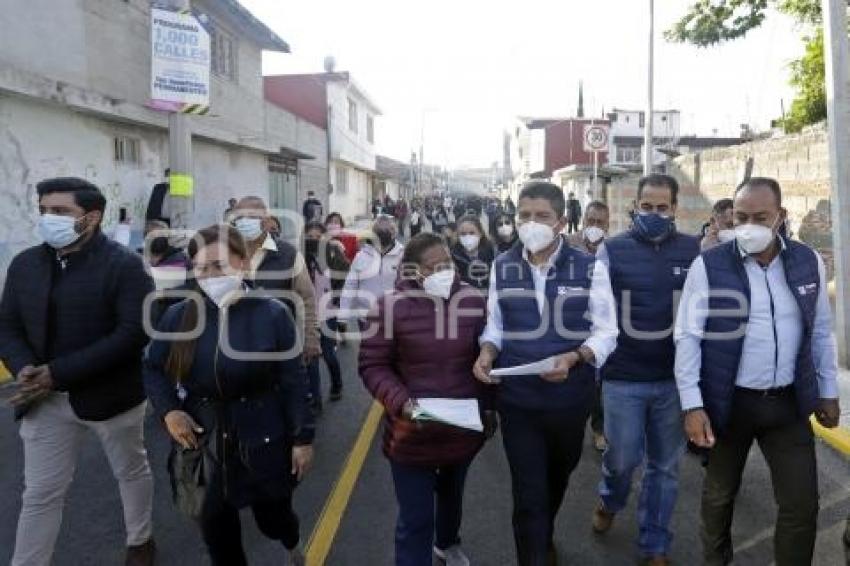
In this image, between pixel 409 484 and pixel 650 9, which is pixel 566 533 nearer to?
pixel 409 484

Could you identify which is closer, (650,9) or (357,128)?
(650,9)

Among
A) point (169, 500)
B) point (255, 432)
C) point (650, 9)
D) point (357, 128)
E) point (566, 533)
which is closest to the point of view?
point (255, 432)

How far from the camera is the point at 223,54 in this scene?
17.7 m

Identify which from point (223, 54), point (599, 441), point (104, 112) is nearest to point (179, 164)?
point (104, 112)

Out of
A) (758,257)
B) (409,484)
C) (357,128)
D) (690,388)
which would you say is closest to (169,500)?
(409,484)

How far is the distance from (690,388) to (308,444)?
1.74 m

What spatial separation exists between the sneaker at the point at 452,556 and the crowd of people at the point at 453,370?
0.01 meters

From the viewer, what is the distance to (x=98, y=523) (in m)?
4.18

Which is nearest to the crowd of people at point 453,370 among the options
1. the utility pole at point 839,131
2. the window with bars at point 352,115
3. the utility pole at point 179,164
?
the utility pole at point 839,131

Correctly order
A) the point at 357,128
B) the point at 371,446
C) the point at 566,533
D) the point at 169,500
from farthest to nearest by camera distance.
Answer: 1. the point at 357,128
2. the point at 371,446
3. the point at 169,500
4. the point at 566,533

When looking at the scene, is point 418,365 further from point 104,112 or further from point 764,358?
point 104,112

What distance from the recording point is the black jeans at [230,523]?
3088 mm

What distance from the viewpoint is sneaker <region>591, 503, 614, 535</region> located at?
158 inches

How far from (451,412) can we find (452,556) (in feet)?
3.27
